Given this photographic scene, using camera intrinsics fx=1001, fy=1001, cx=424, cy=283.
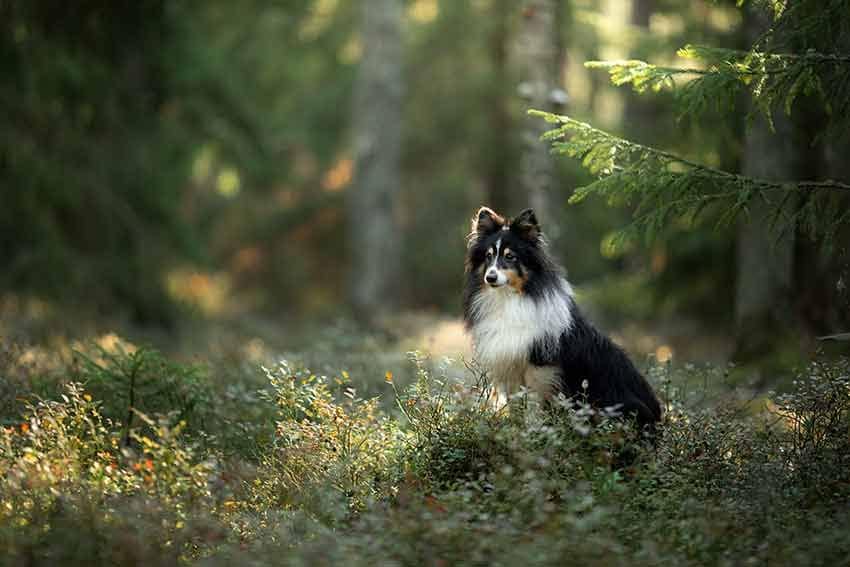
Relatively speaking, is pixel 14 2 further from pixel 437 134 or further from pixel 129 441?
pixel 437 134

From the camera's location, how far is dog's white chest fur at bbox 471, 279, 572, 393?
7.37 meters

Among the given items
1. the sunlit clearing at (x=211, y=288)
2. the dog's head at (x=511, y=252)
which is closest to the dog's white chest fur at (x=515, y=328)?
the dog's head at (x=511, y=252)

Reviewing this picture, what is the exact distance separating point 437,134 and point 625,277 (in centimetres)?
887

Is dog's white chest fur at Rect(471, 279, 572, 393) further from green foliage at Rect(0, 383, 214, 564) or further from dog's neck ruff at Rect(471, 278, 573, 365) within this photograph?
green foliage at Rect(0, 383, 214, 564)

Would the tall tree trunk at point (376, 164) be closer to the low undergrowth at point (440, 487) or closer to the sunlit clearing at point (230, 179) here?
the sunlit clearing at point (230, 179)

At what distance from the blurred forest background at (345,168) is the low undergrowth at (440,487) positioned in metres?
1.53

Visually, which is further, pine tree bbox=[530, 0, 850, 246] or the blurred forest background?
the blurred forest background

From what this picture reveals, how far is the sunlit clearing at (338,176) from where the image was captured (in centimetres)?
2694

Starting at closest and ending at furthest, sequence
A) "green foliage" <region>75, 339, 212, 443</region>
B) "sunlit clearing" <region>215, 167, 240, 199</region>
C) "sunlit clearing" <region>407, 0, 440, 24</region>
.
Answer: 1. "green foliage" <region>75, 339, 212, 443</region>
2. "sunlit clearing" <region>215, 167, 240, 199</region>
3. "sunlit clearing" <region>407, 0, 440, 24</region>

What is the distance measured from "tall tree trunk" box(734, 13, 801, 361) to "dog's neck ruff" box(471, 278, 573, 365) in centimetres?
438

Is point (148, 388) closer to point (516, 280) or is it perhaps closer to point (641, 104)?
point (516, 280)

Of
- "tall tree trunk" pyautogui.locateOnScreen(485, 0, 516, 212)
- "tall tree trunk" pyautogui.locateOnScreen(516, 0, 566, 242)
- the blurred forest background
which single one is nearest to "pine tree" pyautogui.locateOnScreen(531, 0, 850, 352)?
the blurred forest background

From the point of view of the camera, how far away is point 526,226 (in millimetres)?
7641

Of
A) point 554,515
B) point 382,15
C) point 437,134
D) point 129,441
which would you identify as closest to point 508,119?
point 437,134
